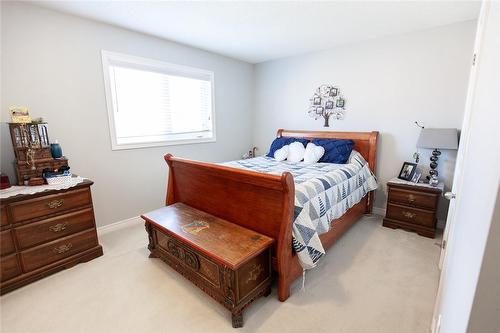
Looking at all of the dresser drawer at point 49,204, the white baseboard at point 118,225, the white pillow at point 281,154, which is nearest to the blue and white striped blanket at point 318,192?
the white pillow at point 281,154

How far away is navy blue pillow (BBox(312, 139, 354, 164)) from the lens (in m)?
3.09

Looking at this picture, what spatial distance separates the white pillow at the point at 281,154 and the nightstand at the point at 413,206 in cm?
139

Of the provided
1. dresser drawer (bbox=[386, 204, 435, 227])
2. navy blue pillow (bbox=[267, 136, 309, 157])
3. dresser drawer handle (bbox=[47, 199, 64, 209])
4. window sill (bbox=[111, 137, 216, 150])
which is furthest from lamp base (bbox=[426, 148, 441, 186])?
dresser drawer handle (bbox=[47, 199, 64, 209])

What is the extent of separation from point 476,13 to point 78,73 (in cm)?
416

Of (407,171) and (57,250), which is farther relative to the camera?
(407,171)

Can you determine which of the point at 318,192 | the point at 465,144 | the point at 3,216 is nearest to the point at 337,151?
the point at 318,192

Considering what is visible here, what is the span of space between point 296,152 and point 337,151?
558 mm

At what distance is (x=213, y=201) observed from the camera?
2197 mm

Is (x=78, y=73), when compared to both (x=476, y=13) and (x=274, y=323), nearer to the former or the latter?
(x=274, y=323)

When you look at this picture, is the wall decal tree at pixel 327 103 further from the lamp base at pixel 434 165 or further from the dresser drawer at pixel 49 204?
the dresser drawer at pixel 49 204

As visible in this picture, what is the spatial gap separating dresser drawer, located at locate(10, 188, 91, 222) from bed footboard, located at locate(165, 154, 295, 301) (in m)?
0.87

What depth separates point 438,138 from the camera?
2.62 m

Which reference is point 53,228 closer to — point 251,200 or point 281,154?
point 251,200

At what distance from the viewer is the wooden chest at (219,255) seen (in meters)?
1.55
